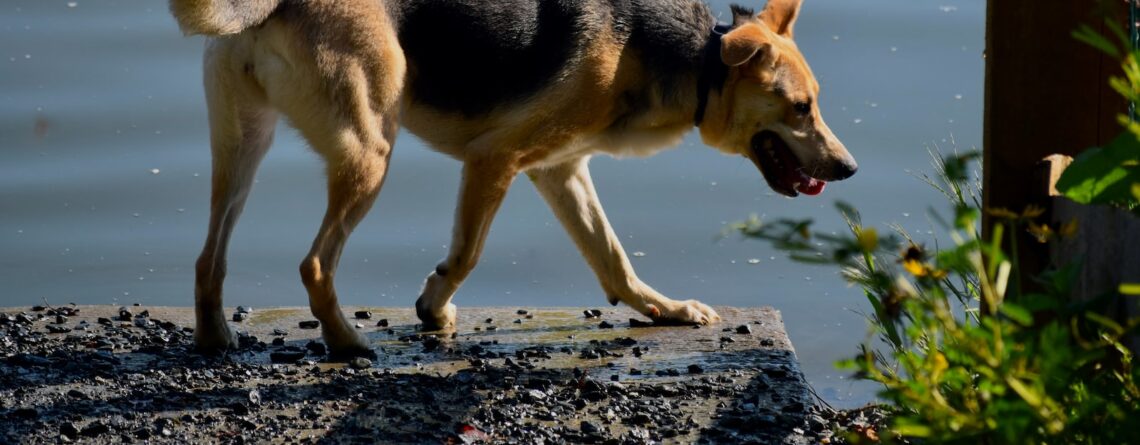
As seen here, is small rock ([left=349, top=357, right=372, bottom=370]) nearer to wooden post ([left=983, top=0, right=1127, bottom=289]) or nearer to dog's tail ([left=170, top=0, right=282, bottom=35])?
dog's tail ([left=170, top=0, right=282, bottom=35])

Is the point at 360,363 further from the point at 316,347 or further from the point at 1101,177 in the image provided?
the point at 1101,177

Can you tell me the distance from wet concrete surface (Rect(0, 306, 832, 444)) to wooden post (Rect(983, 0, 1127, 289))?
1.10m

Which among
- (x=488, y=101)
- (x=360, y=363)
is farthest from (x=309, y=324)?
(x=488, y=101)

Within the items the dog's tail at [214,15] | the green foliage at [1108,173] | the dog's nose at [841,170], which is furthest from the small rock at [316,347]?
the green foliage at [1108,173]

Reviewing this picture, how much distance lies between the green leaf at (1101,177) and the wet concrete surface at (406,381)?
77.2 inches

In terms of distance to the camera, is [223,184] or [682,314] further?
[682,314]

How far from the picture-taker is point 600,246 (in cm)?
594

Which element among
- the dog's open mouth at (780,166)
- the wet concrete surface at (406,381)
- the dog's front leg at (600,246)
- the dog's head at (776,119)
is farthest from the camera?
the dog's front leg at (600,246)

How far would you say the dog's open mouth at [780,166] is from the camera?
5711 mm

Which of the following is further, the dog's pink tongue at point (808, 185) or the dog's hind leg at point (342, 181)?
the dog's pink tongue at point (808, 185)

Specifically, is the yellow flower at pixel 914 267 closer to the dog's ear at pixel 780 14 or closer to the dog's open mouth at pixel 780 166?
the dog's open mouth at pixel 780 166

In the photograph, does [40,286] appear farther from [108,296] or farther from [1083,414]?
[1083,414]

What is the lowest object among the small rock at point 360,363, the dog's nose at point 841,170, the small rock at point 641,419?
the small rock at point 641,419

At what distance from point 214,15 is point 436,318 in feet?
5.15
